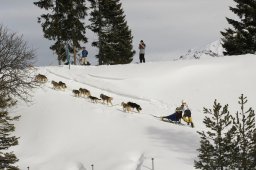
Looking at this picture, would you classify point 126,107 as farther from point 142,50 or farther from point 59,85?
Result: point 142,50

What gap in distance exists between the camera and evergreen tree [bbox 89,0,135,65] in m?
56.3

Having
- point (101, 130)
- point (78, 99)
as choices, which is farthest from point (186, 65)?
point (101, 130)

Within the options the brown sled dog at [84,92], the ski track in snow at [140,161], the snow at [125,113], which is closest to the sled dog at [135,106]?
the snow at [125,113]

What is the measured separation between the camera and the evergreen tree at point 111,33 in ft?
185

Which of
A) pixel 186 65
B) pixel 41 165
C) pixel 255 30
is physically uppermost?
pixel 255 30

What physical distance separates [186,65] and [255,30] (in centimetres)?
1089

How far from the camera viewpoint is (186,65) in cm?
4300

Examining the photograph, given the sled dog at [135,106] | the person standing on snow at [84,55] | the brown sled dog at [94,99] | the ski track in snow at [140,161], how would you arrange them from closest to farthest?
the ski track in snow at [140,161], the sled dog at [135,106], the brown sled dog at [94,99], the person standing on snow at [84,55]

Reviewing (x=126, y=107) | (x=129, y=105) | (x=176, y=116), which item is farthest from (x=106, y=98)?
(x=176, y=116)

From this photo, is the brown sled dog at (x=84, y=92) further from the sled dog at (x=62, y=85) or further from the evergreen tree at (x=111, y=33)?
the evergreen tree at (x=111, y=33)

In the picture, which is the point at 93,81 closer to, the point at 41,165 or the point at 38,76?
the point at 38,76

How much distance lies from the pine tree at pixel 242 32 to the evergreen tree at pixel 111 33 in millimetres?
13583

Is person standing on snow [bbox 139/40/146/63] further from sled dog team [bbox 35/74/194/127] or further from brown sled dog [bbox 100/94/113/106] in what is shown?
brown sled dog [bbox 100/94/113/106]

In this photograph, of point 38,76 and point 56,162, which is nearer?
point 56,162
